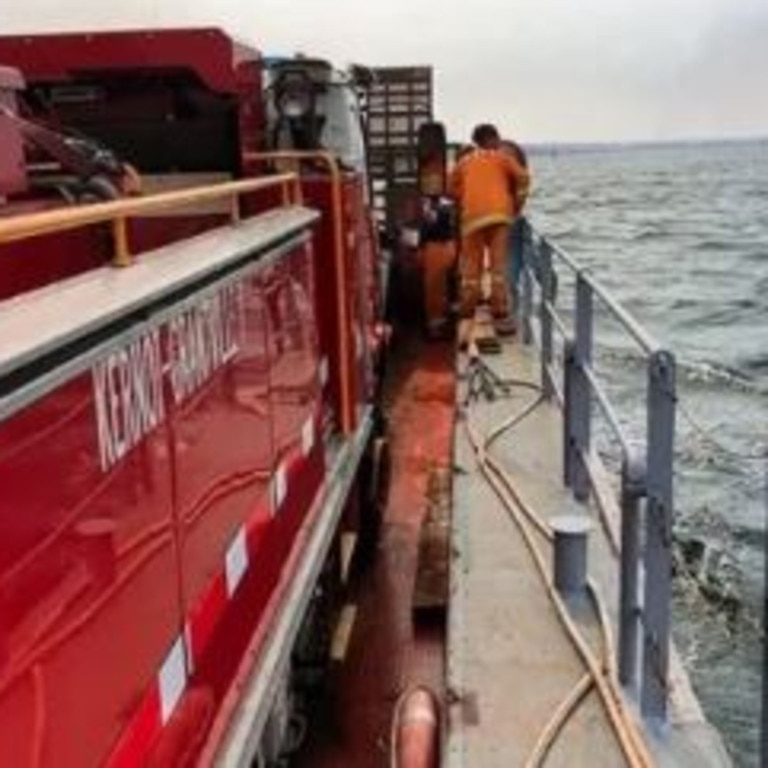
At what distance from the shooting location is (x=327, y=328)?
20.7ft

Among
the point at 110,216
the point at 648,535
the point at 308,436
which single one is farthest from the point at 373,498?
the point at 110,216

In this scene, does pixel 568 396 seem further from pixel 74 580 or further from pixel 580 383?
pixel 74 580

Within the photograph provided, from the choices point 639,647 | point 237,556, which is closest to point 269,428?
point 237,556

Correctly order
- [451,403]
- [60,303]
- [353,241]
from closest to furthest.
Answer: [60,303] < [353,241] < [451,403]

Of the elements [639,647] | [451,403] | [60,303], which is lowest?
[451,403]

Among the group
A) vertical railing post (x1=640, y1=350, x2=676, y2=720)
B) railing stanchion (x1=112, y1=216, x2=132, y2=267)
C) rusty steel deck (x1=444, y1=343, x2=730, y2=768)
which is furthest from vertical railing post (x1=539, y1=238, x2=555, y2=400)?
railing stanchion (x1=112, y1=216, x2=132, y2=267)

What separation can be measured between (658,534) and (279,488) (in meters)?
1.23

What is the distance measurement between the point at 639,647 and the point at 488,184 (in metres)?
7.10

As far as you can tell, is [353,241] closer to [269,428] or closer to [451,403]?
[269,428]

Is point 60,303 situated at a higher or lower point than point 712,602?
higher

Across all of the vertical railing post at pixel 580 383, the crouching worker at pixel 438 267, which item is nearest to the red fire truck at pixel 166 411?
the vertical railing post at pixel 580 383

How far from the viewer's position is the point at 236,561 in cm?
387

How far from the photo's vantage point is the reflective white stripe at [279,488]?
451 cm

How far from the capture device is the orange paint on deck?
5117mm
